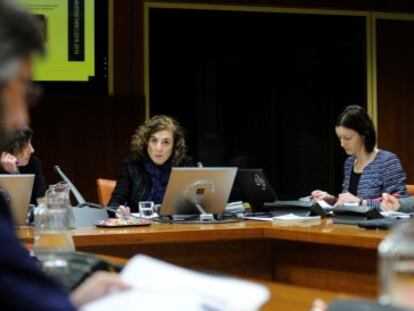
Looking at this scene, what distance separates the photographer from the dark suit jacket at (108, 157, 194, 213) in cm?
432

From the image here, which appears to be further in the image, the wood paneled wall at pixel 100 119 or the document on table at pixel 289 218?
the wood paneled wall at pixel 100 119

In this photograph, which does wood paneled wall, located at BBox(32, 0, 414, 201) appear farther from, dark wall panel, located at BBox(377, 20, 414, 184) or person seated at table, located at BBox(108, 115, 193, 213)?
dark wall panel, located at BBox(377, 20, 414, 184)

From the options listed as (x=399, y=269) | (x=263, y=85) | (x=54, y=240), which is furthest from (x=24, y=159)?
(x=399, y=269)

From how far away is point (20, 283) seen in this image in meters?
0.96

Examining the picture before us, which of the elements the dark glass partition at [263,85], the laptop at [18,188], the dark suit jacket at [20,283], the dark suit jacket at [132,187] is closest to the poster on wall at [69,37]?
the dark glass partition at [263,85]

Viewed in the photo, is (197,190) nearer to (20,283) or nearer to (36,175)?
(36,175)

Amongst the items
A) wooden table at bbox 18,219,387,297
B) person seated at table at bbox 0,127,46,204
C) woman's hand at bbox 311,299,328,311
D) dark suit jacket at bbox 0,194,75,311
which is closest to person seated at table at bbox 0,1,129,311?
dark suit jacket at bbox 0,194,75,311

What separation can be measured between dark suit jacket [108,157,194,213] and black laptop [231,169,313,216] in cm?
72

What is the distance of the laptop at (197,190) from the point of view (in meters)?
3.35

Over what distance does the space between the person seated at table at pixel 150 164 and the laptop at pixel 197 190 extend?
88cm

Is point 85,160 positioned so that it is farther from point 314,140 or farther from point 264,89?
point 314,140

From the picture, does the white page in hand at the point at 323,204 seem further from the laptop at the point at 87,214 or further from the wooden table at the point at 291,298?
the wooden table at the point at 291,298

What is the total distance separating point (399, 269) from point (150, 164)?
3255 mm

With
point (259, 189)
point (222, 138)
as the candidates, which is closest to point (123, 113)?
point (222, 138)
